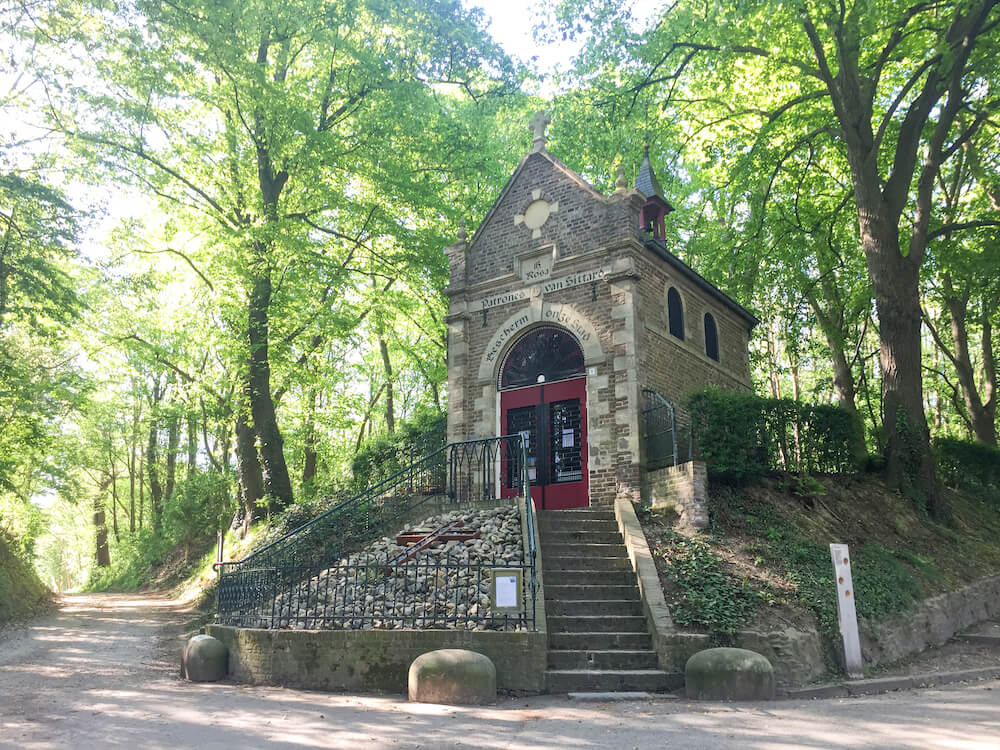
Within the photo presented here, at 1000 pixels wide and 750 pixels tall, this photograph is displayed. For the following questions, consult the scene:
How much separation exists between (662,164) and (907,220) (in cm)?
822

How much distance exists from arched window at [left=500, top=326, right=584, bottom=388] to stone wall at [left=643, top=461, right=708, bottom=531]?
3.31m

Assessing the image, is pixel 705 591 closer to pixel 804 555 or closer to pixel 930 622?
pixel 804 555

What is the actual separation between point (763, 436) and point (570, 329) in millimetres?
4299

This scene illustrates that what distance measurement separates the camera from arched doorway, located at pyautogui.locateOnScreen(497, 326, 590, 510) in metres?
14.7

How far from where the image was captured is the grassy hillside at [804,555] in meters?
9.41

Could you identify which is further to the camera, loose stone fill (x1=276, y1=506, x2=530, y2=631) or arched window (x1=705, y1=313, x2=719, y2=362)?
arched window (x1=705, y1=313, x2=719, y2=362)

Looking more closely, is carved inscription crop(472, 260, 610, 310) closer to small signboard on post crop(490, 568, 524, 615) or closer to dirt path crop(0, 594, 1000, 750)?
small signboard on post crop(490, 568, 524, 615)

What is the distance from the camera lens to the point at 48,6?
46.8 ft

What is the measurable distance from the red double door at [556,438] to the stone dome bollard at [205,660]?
6.73 meters

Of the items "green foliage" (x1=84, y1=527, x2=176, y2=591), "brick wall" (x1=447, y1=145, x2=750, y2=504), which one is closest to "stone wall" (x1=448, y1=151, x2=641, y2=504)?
"brick wall" (x1=447, y1=145, x2=750, y2=504)

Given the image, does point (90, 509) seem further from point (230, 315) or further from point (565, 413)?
point (565, 413)

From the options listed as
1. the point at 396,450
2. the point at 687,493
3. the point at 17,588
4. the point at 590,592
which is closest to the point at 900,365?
the point at 687,493

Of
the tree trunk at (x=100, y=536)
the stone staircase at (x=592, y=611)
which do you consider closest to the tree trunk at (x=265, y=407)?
the stone staircase at (x=592, y=611)

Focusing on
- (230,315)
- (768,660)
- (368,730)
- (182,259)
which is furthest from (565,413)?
(182,259)
